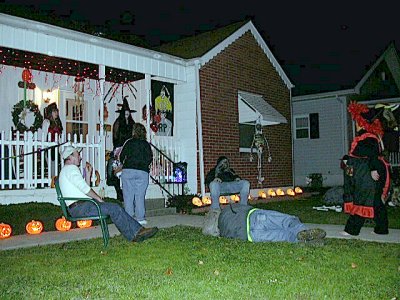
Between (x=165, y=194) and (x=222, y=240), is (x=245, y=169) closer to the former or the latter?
(x=165, y=194)

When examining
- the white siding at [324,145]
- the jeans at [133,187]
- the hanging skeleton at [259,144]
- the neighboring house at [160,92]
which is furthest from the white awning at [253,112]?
the white siding at [324,145]

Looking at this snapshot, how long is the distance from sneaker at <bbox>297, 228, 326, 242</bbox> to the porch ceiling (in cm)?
638

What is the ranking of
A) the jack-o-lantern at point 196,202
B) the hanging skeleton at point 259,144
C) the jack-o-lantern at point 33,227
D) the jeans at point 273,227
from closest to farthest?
the jeans at point 273,227, the jack-o-lantern at point 33,227, the jack-o-lantern at point 196,202, the hanging skeleton at point 259,144

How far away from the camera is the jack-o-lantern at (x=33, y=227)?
25.8ft

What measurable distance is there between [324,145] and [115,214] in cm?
1625

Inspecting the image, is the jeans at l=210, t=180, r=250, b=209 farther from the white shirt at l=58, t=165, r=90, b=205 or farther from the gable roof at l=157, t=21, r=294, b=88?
the gable roof at l=157, t=21, r=294, b=88

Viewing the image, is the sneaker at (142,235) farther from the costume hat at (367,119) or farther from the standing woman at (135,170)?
the costume hat at (367,119)

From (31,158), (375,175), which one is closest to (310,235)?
(375,175)

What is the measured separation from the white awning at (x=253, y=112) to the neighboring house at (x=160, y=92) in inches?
1.1

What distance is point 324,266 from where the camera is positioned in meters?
4.91

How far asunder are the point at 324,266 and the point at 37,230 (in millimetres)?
4865

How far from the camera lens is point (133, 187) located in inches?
320

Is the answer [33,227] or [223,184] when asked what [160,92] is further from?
[33,227]

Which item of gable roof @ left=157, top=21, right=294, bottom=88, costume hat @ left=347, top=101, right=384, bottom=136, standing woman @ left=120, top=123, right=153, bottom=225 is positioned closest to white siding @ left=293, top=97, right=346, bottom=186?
gable roof @ left=157, top=21, right=294, bottom=88
